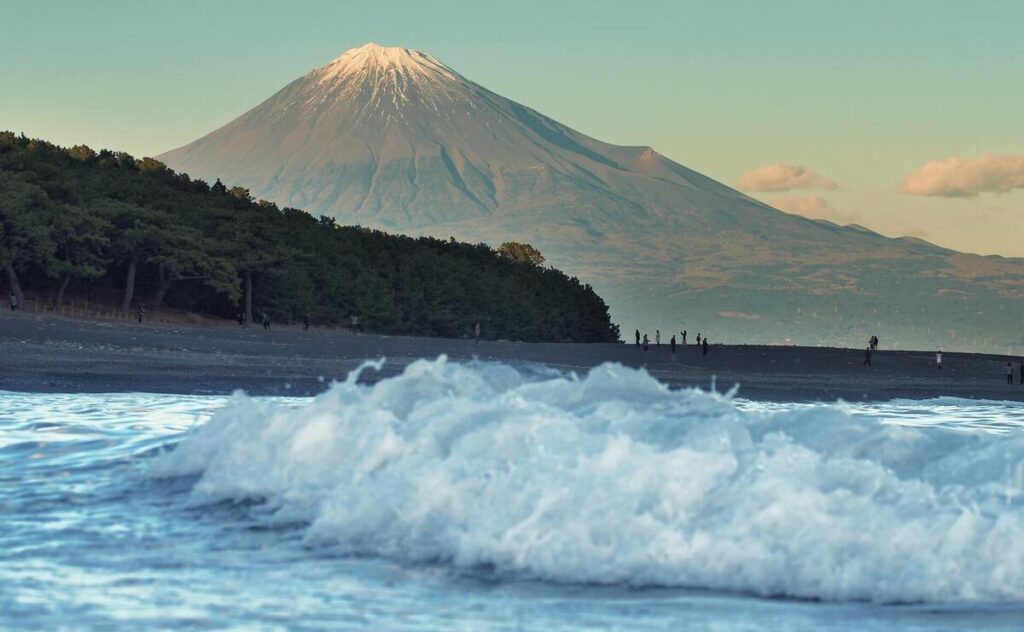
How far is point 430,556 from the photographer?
34.6 feet

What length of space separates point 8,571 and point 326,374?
3515 cm

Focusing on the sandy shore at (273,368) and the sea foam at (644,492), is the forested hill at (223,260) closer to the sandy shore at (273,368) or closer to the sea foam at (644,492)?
the sandy shore at (273,368)

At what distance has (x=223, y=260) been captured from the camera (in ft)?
332

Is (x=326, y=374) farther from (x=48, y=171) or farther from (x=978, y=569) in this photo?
(x=48, y=171)

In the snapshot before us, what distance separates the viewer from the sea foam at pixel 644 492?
980 cm

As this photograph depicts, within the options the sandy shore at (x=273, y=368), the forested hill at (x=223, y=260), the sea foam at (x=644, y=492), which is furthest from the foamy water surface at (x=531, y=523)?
the forested hill at (x=223, y=260)

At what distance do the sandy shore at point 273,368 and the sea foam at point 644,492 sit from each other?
17154 millimetres

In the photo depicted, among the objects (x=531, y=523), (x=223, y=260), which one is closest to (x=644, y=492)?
(x=531, y=523)

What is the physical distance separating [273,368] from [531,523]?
3686 cm

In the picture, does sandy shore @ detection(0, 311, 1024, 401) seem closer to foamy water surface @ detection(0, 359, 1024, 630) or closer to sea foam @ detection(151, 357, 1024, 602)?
foamy water surface @ detection(0, 359, 1024, 630)

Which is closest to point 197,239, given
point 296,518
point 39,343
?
point 39,343

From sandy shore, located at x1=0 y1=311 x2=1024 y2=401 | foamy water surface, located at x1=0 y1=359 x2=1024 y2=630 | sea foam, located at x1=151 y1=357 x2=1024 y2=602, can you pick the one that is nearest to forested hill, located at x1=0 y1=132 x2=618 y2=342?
sandy shore, located at x1=0 y1=311 x2=1024 y2=401

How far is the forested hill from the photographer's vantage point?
91.5m

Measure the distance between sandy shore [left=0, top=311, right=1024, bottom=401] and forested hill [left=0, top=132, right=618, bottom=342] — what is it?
49.2ft
